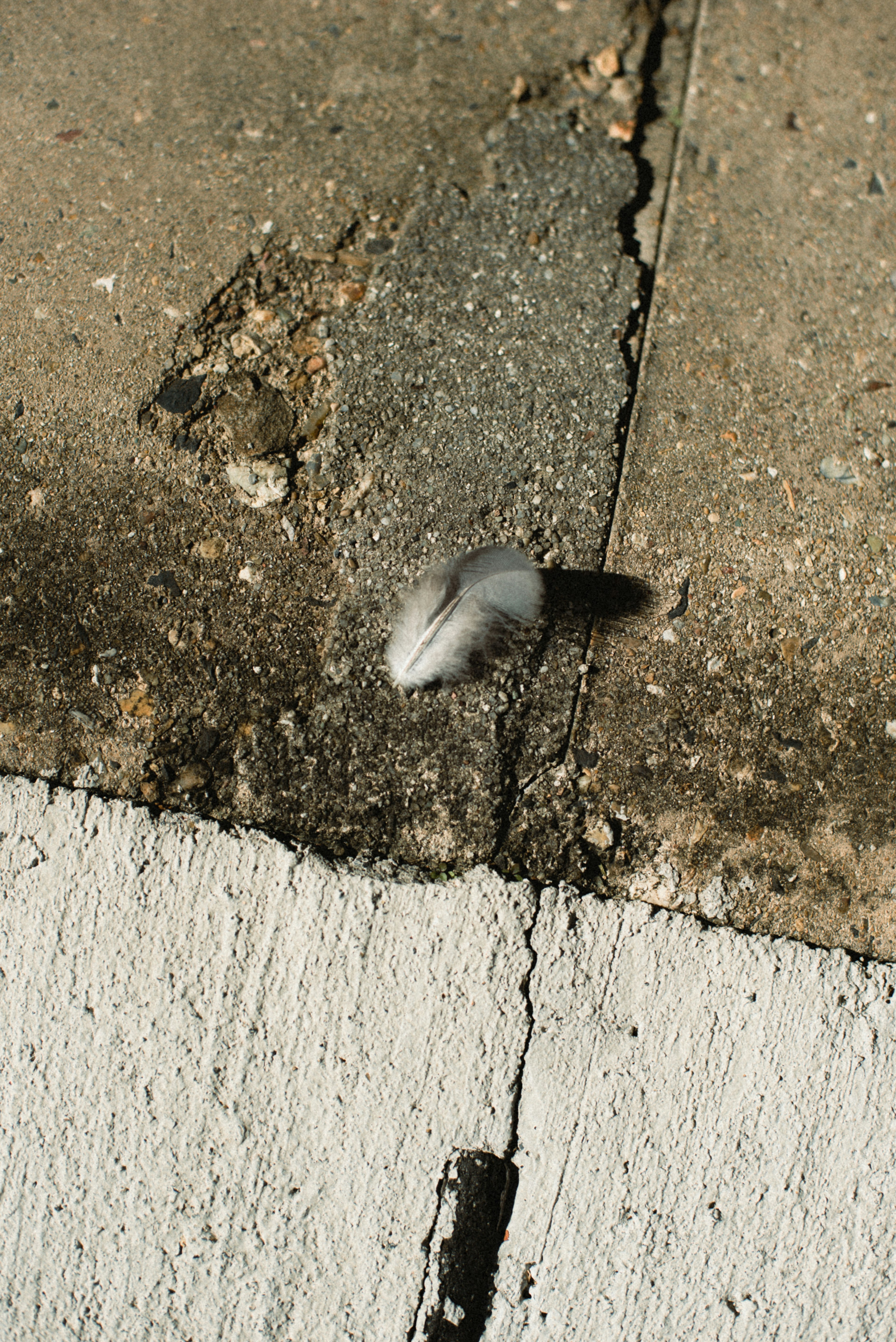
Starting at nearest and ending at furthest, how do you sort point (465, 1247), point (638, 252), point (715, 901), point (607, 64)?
point (465, 1247)
point (715, 901)
point (638, 252)
point (607, 64)

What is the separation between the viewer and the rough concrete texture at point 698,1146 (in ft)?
5.28

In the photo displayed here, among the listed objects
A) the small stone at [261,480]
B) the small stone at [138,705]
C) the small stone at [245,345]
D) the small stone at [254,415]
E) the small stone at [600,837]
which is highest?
the small stone at [245,345]

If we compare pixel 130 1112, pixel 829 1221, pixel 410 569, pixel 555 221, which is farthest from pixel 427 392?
pixel 829 1221

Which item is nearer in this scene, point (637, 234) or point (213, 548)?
point (213, 548)

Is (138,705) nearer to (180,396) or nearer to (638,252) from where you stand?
(180,396)

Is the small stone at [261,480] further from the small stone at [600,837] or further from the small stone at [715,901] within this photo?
the small stone at [715,901]

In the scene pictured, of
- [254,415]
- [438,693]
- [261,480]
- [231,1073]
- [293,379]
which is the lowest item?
[231,1073]

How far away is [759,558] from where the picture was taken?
6.45 ft

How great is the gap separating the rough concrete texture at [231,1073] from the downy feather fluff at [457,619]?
0.48 meters

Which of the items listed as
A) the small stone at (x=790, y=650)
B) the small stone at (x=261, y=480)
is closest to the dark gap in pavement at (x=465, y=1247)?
the small stone at (x=790, y=650)

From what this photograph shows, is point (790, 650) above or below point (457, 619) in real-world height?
above

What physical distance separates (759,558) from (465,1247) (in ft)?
5.66

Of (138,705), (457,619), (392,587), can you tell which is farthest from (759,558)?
(138,705)

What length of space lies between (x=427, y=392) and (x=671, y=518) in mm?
715
